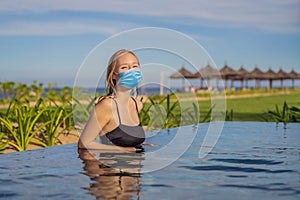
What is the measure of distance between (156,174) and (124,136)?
1102mm

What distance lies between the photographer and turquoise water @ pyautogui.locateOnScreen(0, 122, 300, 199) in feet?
11.1

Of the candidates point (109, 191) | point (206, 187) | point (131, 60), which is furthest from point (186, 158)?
point (109, 191)

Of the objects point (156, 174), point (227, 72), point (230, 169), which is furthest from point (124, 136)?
point (227, 72)

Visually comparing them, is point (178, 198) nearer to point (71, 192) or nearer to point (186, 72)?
point (71, 192)

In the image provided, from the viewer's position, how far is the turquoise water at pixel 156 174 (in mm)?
3375

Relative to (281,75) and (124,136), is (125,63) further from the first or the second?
(281,75)

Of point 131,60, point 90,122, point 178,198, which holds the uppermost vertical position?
point 131,60

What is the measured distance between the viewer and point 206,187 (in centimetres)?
359

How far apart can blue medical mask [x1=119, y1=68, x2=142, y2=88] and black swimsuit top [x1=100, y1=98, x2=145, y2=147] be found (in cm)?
43

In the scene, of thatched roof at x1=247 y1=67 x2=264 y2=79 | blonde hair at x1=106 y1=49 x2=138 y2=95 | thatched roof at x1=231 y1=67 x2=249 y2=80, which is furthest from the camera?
thatched roof at x1=247 y1=67 x2=264 y2=79

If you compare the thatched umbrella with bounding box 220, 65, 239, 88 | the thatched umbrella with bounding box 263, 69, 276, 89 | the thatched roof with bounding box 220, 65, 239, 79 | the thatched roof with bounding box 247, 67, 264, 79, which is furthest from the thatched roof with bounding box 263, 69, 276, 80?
the thatched roof with bounding box 220, 65, 239, 79

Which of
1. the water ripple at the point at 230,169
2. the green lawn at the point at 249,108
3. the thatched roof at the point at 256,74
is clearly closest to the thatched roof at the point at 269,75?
the thatched roof at the point at 256,74

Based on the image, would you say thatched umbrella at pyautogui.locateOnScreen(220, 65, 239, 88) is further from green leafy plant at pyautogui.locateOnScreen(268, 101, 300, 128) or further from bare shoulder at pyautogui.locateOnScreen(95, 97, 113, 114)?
bare shoulder at pyautogui.locateOnScreen(95, 97, 113, 114)

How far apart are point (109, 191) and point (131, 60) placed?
1806mm
